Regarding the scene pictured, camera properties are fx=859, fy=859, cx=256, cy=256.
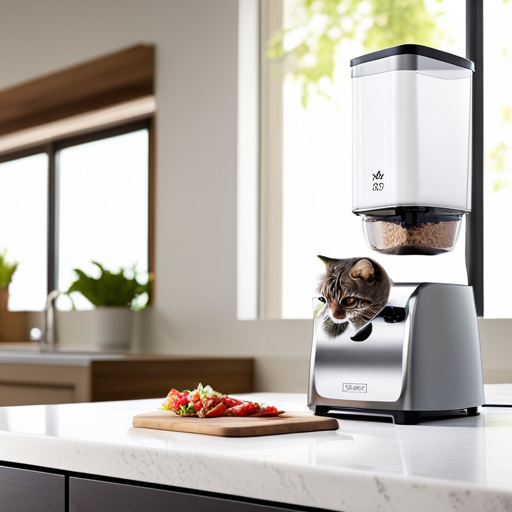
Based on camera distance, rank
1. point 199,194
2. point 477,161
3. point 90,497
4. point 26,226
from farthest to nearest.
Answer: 1. point 26,226
2. point 199,194
3. point 477,161
4. point 90,497

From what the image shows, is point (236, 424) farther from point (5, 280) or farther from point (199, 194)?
point (5, 280)

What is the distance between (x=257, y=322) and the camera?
103 inches

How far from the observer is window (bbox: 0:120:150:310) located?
12.3 ft

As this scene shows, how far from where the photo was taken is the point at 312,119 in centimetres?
290

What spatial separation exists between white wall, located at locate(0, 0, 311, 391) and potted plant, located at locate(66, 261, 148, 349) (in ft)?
0.28

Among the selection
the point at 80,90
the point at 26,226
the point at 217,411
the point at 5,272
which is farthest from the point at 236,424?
the point at 26,226

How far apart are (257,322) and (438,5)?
116cm

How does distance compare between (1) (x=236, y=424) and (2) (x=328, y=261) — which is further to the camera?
(2) (x=328, y=261)

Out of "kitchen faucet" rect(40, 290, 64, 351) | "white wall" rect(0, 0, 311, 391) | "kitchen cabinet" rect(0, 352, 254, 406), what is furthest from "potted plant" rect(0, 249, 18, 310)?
"kitchen cabinet" rect(0, 352, 254, 406)

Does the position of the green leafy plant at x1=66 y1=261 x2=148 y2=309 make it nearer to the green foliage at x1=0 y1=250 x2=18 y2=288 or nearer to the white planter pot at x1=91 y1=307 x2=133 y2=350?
the white planter pot at x1=91 y1=307 x2=133 y2=350

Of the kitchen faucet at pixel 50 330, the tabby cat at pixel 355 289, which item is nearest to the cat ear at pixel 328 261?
the tabby cat at pixel 355 289

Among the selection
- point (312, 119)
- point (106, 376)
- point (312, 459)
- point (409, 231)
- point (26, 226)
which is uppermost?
point (312, 119)

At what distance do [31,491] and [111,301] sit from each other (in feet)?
7.11

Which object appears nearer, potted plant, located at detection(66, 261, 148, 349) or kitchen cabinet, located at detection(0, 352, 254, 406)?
kitchen cabinet, located at detection(0, 352, 254, 406)
